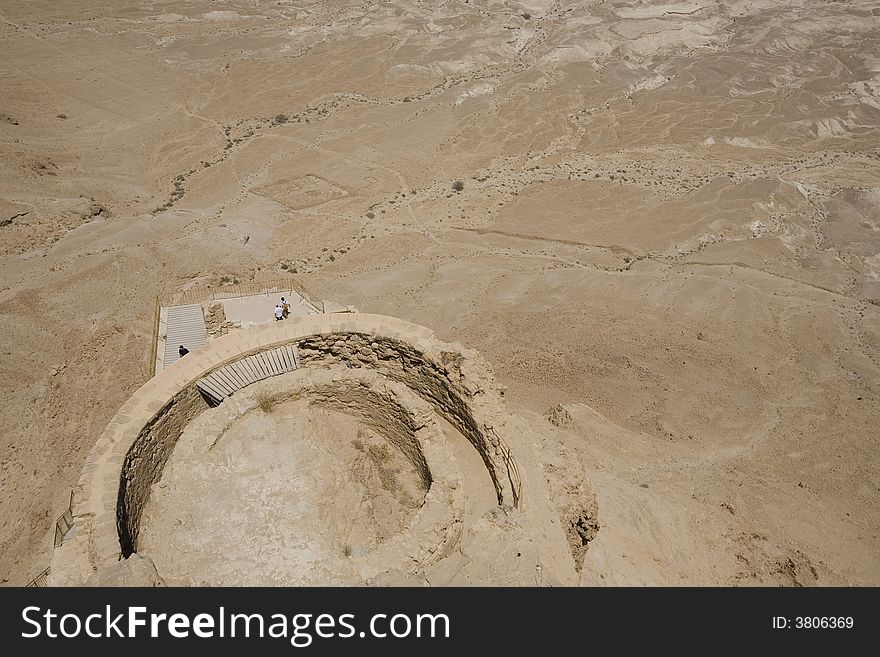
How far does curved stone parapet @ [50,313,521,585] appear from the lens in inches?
321

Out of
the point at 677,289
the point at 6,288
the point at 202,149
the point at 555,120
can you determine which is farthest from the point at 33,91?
the point at 677,289

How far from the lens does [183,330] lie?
1689 cm

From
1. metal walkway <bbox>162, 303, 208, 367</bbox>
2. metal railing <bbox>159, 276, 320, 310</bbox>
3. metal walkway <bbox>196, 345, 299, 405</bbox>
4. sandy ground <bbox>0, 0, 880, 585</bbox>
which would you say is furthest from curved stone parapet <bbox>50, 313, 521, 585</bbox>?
metal railing <bbox>159, 276, 320, 310</bbox>

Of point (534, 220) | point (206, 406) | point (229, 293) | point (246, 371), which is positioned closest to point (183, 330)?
point (229, 293)

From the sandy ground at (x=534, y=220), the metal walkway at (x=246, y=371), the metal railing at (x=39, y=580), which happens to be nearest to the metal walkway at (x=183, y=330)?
the sandy ground at (x=534, y=220)

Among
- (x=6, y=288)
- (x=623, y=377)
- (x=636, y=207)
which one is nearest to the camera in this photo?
(x=623, y=377)

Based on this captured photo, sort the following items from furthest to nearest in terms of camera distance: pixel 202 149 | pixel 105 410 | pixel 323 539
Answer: pixel 202 149 → pixel 105 410 → pixel 323 539

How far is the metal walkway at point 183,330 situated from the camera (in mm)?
16094

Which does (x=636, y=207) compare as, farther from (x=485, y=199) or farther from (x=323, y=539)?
(x=323, y=539)

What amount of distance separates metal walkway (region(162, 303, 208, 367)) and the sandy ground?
1.44 meters

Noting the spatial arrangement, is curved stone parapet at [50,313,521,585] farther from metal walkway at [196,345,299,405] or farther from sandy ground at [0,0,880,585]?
sandy ground at [0,0,880,585]

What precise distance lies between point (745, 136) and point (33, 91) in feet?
162

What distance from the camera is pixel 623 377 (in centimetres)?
1769

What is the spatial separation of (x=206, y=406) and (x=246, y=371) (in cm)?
113
